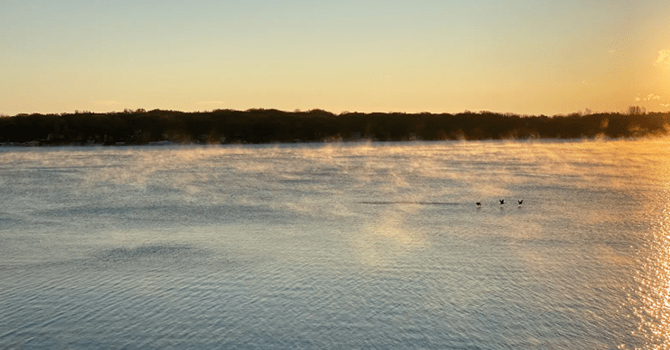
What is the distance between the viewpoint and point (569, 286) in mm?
14562

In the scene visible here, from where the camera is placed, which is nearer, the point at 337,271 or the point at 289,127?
the point at 337,271

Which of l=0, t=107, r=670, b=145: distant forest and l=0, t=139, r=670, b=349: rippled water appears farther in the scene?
l=0, t=107, r=670, b=145: distant forest

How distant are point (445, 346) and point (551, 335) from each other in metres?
2.34

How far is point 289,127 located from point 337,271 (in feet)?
403

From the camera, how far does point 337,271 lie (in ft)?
52.7

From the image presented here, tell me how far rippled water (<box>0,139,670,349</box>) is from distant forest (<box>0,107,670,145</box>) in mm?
94761

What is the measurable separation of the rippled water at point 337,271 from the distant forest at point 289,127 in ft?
311

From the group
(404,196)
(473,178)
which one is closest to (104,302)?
(404,196)

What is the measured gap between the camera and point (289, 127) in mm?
137500

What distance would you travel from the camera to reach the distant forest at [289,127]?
401ft

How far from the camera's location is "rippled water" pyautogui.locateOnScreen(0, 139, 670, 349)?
11.5 meters

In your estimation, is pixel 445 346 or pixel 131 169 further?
pixel 131 169

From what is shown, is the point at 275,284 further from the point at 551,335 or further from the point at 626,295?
the point at 626,295

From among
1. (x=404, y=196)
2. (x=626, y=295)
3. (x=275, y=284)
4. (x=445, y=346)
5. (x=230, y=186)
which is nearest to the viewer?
(x=445, y=346)
